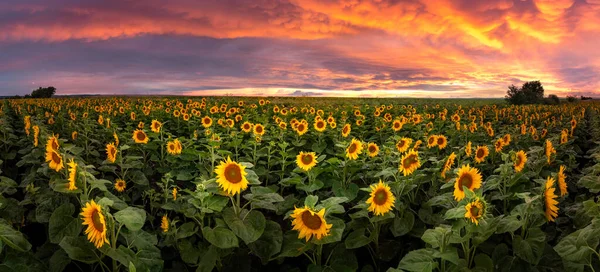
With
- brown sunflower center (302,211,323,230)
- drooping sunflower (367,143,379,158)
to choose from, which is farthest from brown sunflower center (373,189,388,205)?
drooping sunflower (367,143,379,158)

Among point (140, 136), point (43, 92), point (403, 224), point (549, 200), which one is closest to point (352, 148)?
point (403, 224)

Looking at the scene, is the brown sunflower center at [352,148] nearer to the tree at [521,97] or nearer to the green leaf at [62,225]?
the green leaf at [62,225]

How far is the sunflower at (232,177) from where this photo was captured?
3.57 m

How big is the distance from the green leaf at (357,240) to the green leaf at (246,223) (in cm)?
87

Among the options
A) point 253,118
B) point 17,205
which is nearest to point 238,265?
point 17,205

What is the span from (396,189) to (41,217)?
11.9 ft

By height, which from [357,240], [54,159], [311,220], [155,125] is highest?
[155,125]

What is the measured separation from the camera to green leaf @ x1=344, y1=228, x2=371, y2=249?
384 centimetres

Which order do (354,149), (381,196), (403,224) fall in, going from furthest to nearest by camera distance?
Result: (354,149) < (403,224) < (381,196)

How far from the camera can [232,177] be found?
3.58 meters

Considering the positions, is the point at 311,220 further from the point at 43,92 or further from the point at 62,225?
the point at 43,92

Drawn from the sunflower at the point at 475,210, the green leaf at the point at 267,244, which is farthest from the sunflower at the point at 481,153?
the green leaf at the point at 267,244

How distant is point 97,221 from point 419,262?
2.37 metres

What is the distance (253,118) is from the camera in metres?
14.7
